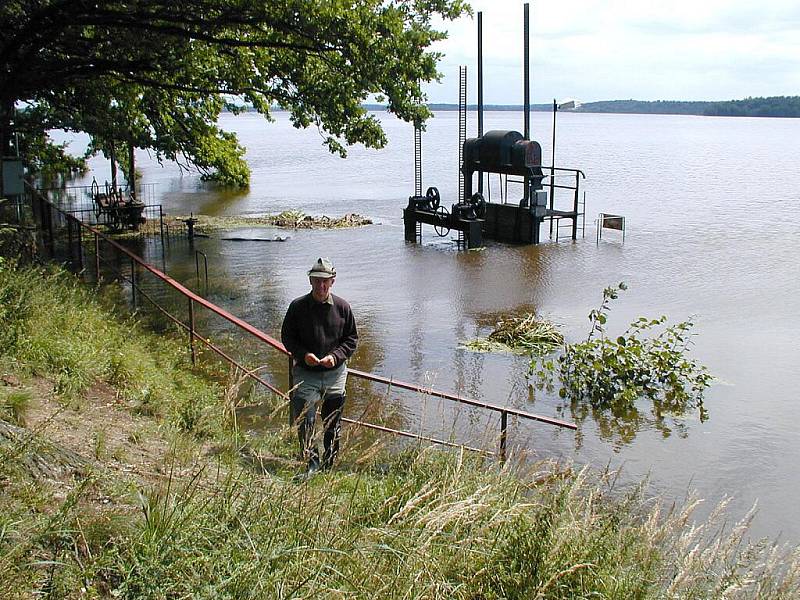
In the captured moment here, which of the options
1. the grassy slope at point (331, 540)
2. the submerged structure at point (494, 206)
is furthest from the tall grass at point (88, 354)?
the submerged structure at point (494, 206)

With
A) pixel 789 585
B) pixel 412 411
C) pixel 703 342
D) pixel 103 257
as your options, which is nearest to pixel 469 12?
pixel 703 342

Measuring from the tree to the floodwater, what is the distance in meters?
3.97

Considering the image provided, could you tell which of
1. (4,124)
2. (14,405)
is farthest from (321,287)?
(4,124)

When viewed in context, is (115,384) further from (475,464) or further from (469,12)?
(469,12)

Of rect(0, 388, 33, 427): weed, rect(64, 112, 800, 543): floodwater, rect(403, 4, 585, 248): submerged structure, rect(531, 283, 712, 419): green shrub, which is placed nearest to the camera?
rect(0, 388, 33, 427): weed

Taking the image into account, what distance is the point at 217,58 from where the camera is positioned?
2045 cm

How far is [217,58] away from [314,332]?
1488 cm

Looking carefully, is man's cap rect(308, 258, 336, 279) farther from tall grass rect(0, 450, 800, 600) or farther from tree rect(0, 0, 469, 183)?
A: tree rect(0, 0, 469, 183)

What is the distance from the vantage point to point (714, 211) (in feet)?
140

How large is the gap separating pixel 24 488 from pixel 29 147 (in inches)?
1028

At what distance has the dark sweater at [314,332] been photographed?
7203mm

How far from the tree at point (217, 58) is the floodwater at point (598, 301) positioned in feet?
13.0

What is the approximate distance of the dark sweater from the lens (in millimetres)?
7203

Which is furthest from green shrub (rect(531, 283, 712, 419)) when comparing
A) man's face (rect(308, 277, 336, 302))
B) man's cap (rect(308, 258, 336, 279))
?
Answer: man's cap (rect(308, 258, 336, 279))
